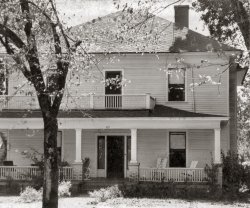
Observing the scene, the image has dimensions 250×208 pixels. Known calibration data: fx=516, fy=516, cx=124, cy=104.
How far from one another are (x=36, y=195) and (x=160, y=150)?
7.38m

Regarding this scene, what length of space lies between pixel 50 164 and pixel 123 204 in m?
4.51

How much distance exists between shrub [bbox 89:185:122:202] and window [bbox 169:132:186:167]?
16.5 ft

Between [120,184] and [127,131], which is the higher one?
[127,131]

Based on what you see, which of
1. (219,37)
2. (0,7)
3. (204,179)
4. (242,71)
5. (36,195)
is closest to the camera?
(0,7)

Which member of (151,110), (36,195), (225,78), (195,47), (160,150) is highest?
(195,47)

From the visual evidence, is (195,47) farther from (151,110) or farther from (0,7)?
(0,7)

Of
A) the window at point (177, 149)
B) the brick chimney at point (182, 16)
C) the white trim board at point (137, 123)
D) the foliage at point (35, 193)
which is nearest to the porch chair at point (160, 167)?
the window at point (177, 149)

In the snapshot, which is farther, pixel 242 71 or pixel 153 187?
pixel 242 71

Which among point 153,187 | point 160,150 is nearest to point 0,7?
point 153,187

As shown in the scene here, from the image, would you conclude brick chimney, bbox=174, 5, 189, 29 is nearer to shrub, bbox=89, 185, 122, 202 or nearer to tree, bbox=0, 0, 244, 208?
shrub, bbox=89, 185, 122, 202

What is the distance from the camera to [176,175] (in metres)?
22.2

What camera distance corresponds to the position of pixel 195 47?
81.8ft

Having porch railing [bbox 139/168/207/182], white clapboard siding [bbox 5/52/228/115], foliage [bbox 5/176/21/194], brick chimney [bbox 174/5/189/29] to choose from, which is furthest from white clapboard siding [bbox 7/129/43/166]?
brick chimney [bbox 174/5/189/29]

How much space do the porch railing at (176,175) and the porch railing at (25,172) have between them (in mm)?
3215
